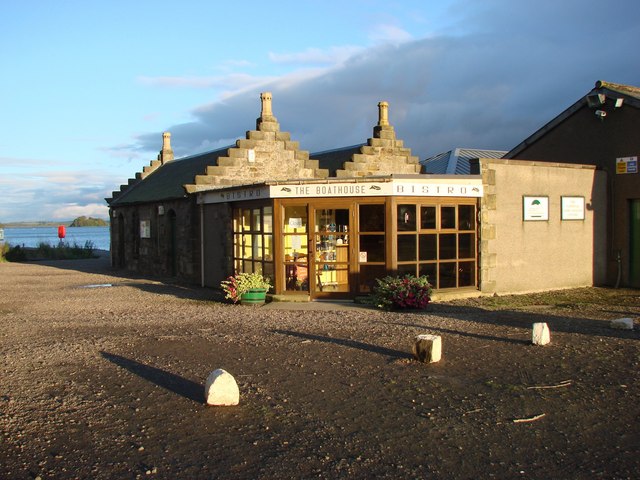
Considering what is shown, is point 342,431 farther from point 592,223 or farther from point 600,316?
point 592,223

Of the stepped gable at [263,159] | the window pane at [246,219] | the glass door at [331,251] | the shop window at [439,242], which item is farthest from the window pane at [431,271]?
the stepped gable at [263,159]

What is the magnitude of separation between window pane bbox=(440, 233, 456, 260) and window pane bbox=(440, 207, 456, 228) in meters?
0.22

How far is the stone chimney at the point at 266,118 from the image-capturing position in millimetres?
22516

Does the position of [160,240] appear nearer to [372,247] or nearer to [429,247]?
[372,247]

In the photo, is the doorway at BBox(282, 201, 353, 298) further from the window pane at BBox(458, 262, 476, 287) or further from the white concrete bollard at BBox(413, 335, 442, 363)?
the white concrete bollard at BBox(413, 335, 442, 363)

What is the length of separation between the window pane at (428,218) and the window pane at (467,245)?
3.09 ft

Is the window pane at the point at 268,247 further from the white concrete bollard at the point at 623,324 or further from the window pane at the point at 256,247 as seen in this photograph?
the white concrete bollard at the point at 623,324

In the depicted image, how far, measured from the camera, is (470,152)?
29.0m

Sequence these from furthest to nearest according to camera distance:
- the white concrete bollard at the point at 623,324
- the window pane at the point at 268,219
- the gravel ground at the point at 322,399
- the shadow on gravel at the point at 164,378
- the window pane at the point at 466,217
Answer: the window pane at the point at 268,219 < the window pane at the point at 466,217 < the white concrete bollard at the point at 623,324 < the shadow on gravel at the point at 164,378 < the gravel ground at the point at 322,399

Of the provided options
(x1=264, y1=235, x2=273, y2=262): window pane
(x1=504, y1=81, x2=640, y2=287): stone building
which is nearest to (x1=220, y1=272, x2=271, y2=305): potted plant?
(x1=264, y1=235, x2=273, y2=262): window pane

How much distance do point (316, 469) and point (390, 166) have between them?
21.3 metres

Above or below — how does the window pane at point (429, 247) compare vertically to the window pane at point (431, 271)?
above

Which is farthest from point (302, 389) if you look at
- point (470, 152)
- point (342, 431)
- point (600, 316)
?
point (470, 152)

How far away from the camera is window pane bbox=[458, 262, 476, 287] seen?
15.3 metres
